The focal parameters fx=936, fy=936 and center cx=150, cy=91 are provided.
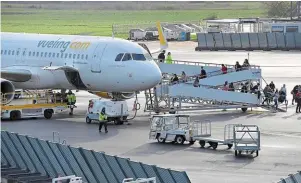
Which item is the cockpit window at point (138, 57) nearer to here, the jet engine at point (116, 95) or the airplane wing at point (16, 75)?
the jet engine at point (116, 95)

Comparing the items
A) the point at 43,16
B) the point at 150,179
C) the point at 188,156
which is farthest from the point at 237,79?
the point at 43,16

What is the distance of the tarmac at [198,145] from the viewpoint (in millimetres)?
32141

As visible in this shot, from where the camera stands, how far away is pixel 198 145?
38.0 m

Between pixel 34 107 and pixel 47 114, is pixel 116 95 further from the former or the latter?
pixel 34 107

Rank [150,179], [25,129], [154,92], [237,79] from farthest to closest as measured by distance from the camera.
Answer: [237,79]
[154,92]
[25,129]
[150,179]

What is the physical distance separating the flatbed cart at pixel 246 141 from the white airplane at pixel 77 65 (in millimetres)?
8544

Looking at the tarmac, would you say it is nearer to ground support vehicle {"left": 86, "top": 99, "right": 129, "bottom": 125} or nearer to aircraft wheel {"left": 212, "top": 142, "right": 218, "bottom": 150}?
aircraft wheel {"left": 212, "top": 142, "right": 218, "bottom": 150}

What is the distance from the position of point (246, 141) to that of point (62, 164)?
1191 centimetres

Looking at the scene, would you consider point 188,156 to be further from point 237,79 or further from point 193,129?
point 237,79

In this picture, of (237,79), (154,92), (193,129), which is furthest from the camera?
(237,79)

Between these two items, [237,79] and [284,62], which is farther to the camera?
[284,62]

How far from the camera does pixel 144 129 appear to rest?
42562mm

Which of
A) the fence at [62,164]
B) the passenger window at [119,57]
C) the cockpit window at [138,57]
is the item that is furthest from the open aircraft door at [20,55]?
the fence at [62,164]

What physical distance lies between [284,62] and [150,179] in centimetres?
5847
